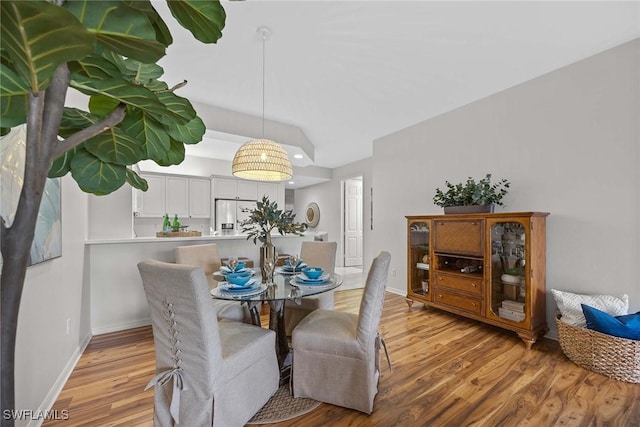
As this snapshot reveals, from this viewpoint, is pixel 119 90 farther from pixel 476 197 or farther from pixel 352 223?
pixel 352 223

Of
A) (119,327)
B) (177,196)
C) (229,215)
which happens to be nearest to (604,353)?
(119,327)

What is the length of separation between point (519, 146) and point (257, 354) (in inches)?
126

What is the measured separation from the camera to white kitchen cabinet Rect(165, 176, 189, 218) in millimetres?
5096

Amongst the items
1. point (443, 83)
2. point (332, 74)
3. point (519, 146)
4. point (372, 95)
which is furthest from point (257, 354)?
point (519, 146)

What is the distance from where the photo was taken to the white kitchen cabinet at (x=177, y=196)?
5096 mm

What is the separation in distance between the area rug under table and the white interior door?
16.7 ft

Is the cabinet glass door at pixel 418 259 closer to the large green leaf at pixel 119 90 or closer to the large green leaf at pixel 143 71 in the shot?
the large green leaf at pixel 143 71

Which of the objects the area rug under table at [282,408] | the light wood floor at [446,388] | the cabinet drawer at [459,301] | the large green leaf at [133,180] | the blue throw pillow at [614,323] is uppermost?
the large green leaf at [133,180]

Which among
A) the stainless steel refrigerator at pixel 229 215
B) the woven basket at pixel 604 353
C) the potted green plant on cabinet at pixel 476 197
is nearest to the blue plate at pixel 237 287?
the potted green plant on cabinet at pixel 476 197

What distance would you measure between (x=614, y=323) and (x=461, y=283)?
3.81 ft

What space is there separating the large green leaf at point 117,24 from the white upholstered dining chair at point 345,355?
55.1 inches

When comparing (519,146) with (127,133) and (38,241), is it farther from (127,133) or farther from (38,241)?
(38,241)

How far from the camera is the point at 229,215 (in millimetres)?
5695

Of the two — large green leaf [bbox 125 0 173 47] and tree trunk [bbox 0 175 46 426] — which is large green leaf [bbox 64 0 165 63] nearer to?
large green leaf [bbox 125 0 173 47]
